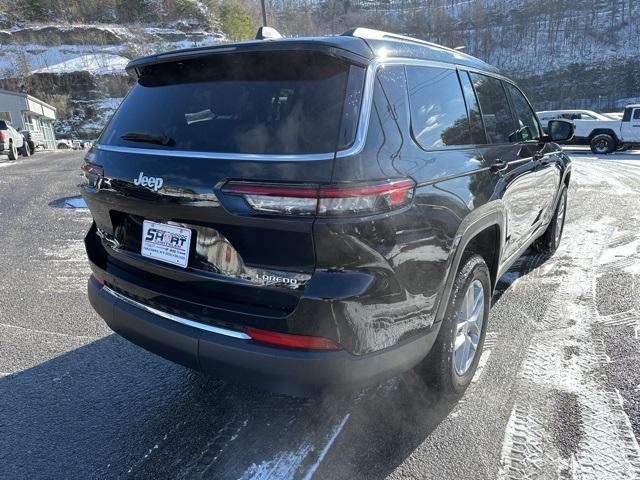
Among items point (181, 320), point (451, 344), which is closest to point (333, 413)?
point (451, 344)

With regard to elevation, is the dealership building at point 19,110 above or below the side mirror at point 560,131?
above

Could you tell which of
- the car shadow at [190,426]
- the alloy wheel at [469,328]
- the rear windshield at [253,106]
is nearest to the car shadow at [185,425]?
the car shadow at [190,426]

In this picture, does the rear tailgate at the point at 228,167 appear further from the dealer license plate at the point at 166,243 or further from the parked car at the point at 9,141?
the parked car at the point at 9,141

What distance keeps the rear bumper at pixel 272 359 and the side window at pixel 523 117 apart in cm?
220

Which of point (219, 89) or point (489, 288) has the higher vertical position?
point (219, 89)

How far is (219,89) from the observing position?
84.1 inches

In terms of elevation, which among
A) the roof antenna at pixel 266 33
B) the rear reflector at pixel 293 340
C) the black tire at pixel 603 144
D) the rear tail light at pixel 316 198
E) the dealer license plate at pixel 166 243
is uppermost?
the roof antenna at pixel 266 33

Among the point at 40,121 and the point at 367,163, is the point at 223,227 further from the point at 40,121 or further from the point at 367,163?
the point at 40,121

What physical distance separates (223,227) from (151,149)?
23.8 inches

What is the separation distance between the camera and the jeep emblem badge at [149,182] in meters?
2.01

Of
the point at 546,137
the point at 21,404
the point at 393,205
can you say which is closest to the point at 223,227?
the point at 393,205

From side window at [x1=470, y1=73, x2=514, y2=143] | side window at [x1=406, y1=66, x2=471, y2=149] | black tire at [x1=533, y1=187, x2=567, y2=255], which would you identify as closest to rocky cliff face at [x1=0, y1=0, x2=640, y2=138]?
black tire at [x1=533, y1=187, x2=567, y2=255]

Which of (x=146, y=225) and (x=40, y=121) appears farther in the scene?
(x=40, y=121)

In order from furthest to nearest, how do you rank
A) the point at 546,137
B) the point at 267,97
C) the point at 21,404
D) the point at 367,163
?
the point at 546,137
the point at 21,404
the point at 267,97
the point at 367,163
